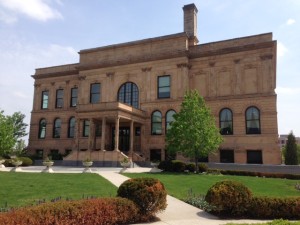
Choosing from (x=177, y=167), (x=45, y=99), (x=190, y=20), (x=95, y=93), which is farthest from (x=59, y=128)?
(x=190, y=20)

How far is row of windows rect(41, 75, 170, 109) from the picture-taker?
4244cm

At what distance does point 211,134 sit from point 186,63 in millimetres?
14062

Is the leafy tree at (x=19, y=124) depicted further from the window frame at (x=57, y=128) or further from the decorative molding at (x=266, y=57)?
the decorative molding at (x=266, y=57)

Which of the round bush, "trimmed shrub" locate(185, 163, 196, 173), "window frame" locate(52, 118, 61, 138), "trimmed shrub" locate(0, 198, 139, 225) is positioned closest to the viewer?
"trimmed shrub" locate(0, 198, 139, 225)

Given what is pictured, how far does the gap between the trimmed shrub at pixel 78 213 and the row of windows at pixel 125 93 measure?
32.6 metres

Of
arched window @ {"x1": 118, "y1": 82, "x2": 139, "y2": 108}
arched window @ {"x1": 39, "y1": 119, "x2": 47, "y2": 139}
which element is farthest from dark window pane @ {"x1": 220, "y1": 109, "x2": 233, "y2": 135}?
arched window @ {"x1": 39, "y1": 119, "x2": 47, "y2": 139}

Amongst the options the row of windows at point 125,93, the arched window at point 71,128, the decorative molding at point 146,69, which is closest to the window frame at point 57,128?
the arched window at point 71,128

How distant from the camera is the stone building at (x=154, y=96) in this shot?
36531 mm

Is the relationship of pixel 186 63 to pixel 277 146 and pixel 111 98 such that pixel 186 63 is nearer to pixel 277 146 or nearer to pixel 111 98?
pixel 111 98

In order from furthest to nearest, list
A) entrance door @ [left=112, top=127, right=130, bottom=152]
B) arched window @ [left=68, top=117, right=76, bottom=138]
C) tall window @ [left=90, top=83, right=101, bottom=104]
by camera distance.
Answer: arched window @ [left=68, top=117, right=76, bottom=138] → tall window @ [left=90, top=83, right=101, bottom=104] → entrance door @ [left=112, top=127, right=130, bottom=152]

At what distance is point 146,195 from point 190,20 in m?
38.9

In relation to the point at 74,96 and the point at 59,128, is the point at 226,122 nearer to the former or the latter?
the point at 74,96

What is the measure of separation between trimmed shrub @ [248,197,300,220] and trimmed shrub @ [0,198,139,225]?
4699 mm

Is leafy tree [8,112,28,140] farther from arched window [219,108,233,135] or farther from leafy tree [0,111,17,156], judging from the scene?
arched window [219,108,233,135]
